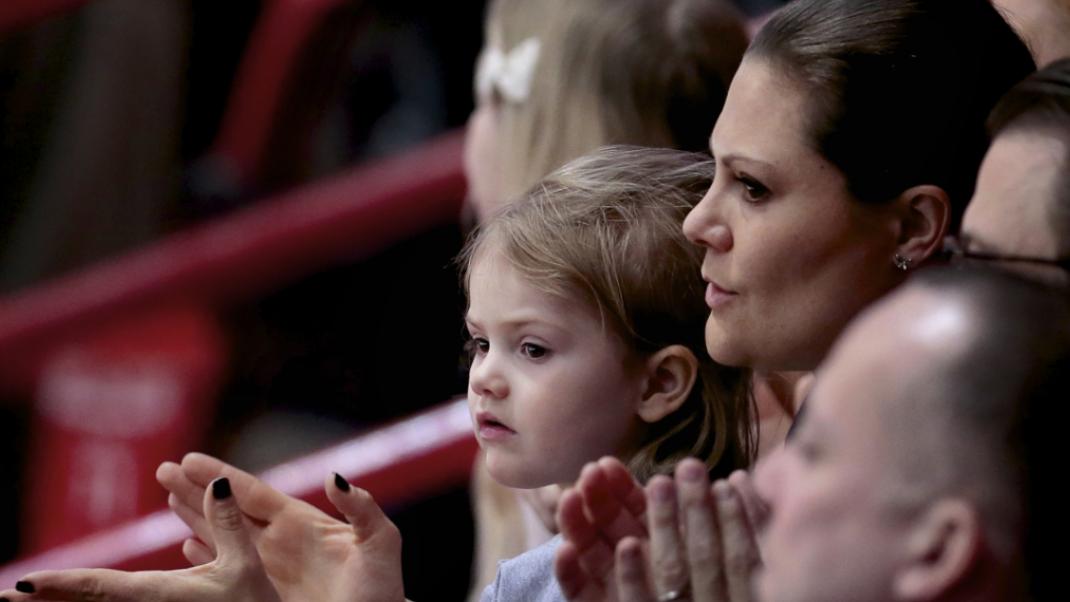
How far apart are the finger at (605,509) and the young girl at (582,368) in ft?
0.78

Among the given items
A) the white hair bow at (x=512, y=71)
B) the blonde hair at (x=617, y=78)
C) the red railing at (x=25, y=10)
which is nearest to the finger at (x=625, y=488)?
the blonde hair at (x=617, y=78)

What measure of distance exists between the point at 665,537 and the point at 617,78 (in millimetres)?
978

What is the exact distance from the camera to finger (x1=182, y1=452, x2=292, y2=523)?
4.63ft

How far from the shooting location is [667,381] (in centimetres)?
143

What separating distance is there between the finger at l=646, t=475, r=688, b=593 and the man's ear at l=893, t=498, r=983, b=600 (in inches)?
7.0

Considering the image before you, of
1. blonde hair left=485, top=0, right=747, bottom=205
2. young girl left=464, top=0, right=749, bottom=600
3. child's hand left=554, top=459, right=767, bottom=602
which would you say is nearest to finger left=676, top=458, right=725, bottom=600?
child's hand left=554, top=459, right=767, bottom=602

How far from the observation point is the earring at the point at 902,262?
4.14 ft

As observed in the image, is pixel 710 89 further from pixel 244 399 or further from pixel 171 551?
pixel 244 399

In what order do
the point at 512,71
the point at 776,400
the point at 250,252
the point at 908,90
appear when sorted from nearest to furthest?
the point at 908,90 < the point at 776,400 < the point at 512,71 < the point at 250,252

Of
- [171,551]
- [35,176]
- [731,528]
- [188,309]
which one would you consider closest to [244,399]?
[188,309]

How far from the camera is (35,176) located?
3270mm

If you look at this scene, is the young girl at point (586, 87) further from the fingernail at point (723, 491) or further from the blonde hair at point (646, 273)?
the fingernail at point (723, 491)

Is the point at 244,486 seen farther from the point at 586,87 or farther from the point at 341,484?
the point at 586,87

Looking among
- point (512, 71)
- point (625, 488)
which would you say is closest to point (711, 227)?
point (625, 488)
